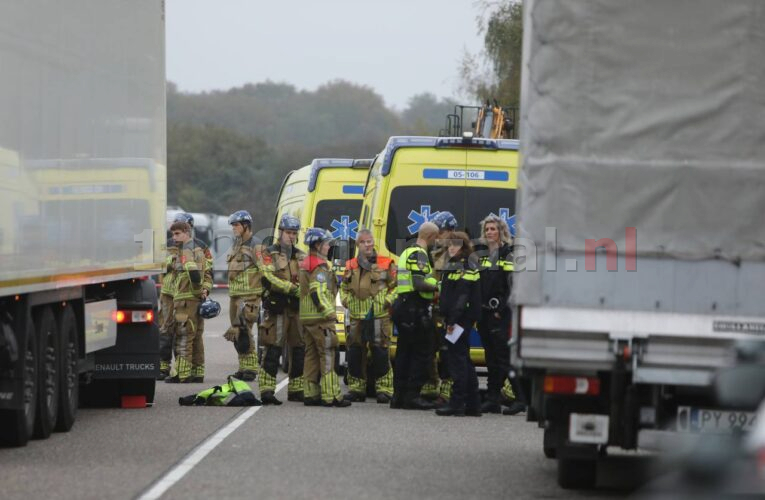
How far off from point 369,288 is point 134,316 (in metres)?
2.51

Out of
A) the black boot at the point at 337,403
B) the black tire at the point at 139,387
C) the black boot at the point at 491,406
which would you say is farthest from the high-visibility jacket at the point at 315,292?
the black boot at the point at 491,406

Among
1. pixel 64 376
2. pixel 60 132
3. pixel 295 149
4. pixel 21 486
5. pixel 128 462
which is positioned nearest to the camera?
pixel 21 486

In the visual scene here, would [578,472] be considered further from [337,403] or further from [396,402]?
[337,403]

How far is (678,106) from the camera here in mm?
10438

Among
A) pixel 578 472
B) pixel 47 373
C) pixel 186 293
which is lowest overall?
pixel 578 472

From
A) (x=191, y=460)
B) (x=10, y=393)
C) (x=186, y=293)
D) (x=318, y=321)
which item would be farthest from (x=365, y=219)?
(x=10, y=393)

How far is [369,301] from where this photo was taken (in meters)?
17.9

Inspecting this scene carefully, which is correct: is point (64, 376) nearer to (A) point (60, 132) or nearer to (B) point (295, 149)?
(A) point (60, 132)

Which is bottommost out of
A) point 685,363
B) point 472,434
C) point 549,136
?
point 472,434

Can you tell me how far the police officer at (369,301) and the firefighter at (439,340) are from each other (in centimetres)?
50

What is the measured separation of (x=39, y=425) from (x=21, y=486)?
9.06 ft

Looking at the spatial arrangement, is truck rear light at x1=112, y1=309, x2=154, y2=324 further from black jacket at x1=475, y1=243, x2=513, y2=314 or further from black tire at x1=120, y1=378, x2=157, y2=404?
black jacket at x1=475, y1=243, x2=513, y2=314

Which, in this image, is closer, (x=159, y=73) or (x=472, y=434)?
(x=472, y=434)

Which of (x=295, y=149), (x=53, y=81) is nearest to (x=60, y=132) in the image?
(x=53, y=81)
